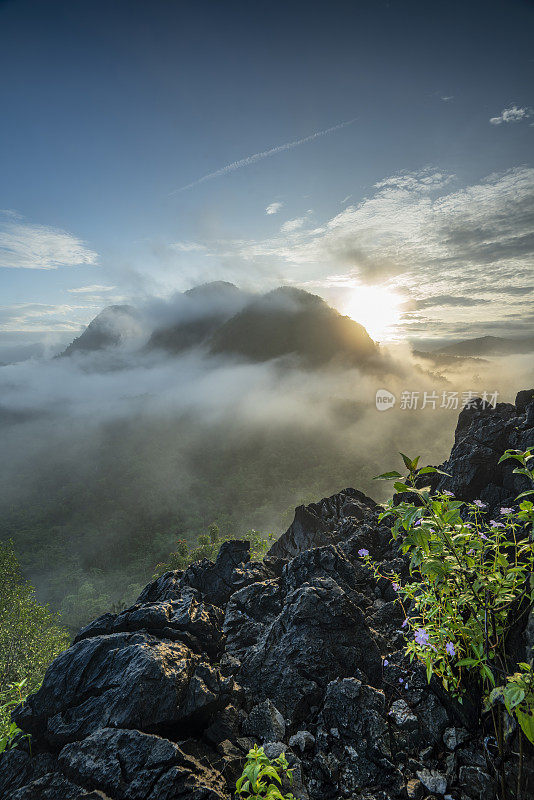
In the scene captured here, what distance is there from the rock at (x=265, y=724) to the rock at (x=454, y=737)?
2.62m

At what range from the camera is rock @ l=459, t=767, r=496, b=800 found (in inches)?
162

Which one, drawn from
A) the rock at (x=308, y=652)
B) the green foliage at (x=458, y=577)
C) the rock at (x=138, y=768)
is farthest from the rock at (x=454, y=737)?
the rock at (x=138, y=768)

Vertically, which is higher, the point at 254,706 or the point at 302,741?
the point at 302,741

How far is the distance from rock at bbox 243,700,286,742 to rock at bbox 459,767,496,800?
281cm

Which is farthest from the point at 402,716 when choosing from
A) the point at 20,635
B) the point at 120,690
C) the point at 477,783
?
the point at 20,635

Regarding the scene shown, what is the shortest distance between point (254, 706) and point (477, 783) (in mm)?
3831

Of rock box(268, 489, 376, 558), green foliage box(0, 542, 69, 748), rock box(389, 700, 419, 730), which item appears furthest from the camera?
green foliage box(0, 542, 69, 748)

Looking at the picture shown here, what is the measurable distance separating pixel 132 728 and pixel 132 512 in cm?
14272

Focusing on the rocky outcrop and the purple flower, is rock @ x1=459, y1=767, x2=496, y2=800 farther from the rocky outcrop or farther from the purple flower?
the purple flower

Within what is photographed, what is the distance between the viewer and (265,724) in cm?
597

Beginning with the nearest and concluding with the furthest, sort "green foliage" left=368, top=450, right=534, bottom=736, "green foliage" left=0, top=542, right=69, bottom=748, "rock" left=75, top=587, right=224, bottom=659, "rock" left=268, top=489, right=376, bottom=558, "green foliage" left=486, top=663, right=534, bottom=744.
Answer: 1. "green foliage" left=486, top=663, right=534, bottom=744
2. "green foliage" left=368, top=450, right=534, bottom=736
3. "rock" left=75, top=587, right=224, bottom=659
4. "rock" left=268, top=489, right=376, bottom=558
5. "green foliage" left=0, top=542, right=69, bottom=748

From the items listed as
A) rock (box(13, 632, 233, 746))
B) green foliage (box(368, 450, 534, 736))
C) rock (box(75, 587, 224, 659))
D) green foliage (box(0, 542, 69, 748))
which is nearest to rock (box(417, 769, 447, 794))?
green foliage (box(368, 450, 534, 736))

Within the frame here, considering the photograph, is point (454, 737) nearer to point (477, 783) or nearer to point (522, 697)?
point (477, 783)

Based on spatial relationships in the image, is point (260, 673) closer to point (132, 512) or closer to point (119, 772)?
point (119, 772)
